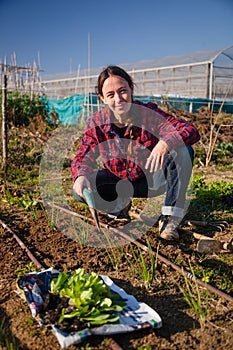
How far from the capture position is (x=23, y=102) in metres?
10.7

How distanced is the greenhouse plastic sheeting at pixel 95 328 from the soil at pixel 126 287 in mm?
45

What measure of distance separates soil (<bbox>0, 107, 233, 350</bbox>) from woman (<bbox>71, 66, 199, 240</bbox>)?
0.36m

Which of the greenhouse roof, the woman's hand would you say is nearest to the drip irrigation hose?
the woman's hand

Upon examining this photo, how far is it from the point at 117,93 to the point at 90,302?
1575 mm

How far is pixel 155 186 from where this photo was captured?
2887 millimetres

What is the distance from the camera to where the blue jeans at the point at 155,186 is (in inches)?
103

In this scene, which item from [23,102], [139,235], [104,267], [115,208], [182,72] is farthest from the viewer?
[182,72]

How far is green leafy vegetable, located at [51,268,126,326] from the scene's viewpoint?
61.2 inches

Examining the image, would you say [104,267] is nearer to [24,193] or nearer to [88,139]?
[88,139]

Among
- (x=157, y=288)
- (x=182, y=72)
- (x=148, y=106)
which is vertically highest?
(x=182, y=72)

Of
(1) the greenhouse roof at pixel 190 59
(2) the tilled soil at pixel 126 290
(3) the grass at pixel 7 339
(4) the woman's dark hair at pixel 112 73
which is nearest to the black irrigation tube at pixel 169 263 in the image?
(2) the tilled soil at pixel 126 290

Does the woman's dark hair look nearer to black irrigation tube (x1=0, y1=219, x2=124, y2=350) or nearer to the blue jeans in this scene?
the blue jeans

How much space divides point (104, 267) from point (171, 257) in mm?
464

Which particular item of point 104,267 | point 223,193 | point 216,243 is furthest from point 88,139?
point 223,193
